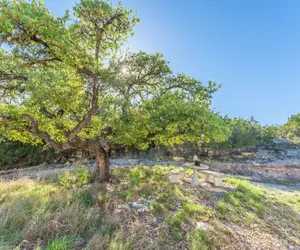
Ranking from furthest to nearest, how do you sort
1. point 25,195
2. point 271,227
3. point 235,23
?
point 235,23
point 25,195
point 271,227

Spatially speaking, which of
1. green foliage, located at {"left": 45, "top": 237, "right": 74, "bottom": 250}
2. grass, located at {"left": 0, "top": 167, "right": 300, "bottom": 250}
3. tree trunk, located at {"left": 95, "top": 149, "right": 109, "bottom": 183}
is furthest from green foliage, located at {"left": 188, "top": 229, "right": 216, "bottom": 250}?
tree trunk, located at {"left": 95, "top": 149, "right": 109, "bottom": 183}

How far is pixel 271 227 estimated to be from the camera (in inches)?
165

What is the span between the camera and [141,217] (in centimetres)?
402

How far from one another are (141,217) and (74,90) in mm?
3922

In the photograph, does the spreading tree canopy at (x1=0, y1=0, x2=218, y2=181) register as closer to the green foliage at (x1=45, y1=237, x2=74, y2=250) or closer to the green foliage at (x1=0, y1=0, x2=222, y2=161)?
the green foliage at (x1=0, y1=0, x2=222, y2=161)

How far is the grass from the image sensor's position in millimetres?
3149

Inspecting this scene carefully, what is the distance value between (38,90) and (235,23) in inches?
321

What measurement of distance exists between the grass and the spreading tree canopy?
1531mm

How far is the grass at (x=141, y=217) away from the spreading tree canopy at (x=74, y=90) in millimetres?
1531

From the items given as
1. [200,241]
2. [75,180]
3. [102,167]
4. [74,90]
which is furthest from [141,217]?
[74,90]

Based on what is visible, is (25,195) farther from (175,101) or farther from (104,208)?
(175,101)

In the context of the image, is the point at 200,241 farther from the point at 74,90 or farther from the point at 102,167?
the point at 74,90

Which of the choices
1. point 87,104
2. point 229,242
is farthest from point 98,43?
point 229,242

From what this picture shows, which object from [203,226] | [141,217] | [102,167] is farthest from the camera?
[102,167]
